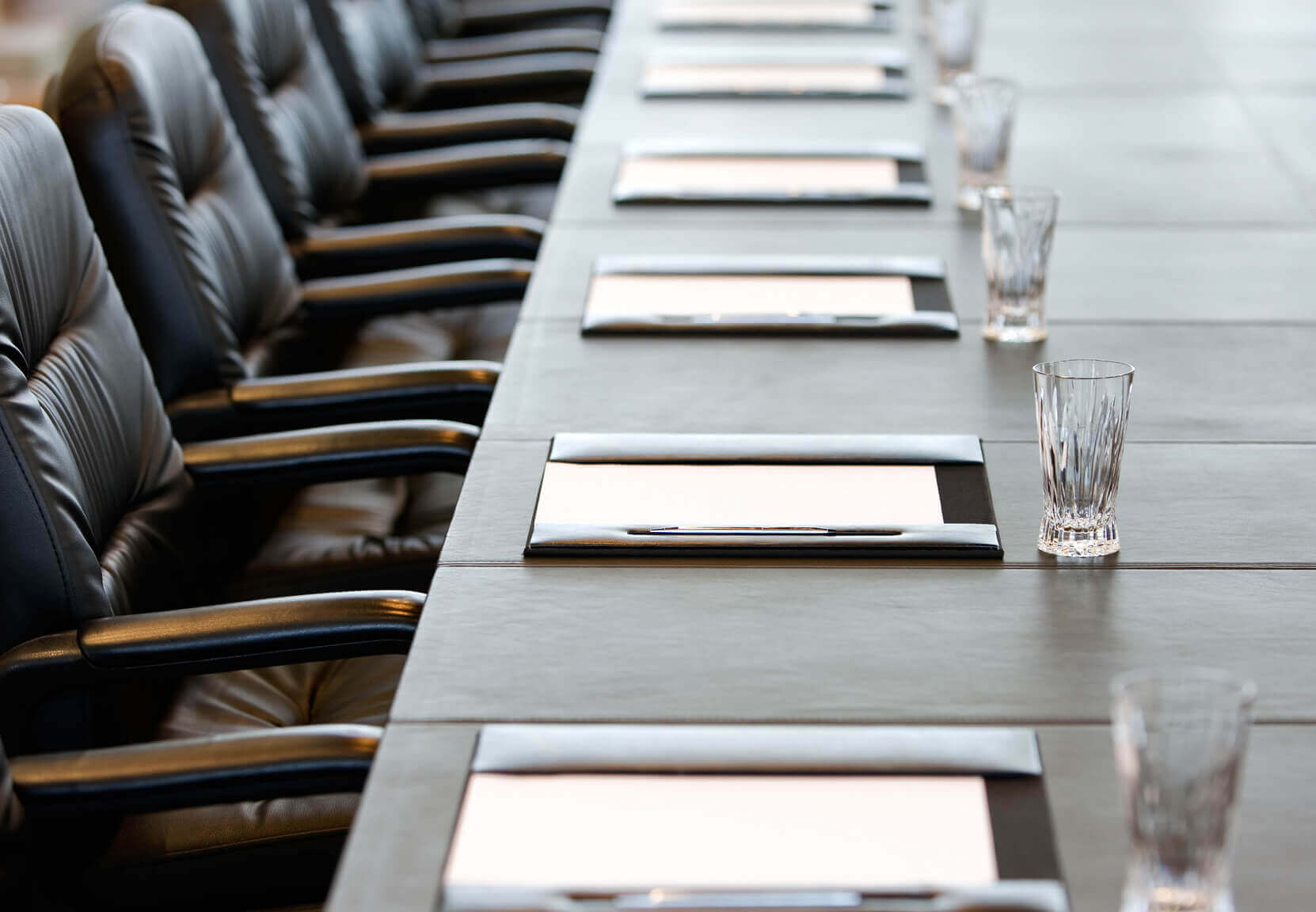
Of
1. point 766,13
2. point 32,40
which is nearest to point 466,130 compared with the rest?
point 766,13

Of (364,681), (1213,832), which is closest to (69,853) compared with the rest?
(364,681)

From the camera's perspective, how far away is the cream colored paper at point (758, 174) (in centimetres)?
252

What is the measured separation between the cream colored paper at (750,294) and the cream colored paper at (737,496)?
466mm

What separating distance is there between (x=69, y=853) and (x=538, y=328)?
826 mm

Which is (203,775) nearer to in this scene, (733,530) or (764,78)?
(733,530)

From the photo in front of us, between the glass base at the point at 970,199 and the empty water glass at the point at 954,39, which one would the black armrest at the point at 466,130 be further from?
the glass base at the point at 970,199

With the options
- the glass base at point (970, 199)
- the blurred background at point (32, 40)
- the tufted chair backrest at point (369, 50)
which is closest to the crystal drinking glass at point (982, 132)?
the glass base at point (970, 199)

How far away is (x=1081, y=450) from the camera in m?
1.35

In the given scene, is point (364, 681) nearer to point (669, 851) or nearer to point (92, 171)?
point (92, 171)

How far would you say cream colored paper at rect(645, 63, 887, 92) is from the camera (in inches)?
124

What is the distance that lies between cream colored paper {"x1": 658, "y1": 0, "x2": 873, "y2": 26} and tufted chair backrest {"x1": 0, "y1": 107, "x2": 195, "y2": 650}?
7.43 feet

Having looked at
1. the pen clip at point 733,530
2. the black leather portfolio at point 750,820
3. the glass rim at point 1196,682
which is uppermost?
the glass rim at point 1196,682

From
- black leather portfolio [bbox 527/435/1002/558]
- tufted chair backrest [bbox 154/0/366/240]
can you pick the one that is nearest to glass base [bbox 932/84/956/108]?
tufted chair backrest [bbox 154/0/366/240]

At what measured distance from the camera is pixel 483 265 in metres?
2.60
